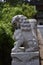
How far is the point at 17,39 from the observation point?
3395 mm

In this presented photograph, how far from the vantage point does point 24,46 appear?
346cm

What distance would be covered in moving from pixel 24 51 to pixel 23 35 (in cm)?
20

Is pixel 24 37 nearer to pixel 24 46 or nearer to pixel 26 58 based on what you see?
pixel 24 46

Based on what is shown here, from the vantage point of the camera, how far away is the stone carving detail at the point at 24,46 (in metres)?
3.30

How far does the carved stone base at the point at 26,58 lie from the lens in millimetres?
3281

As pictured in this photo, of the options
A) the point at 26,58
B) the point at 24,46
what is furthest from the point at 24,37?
the point at 26,58

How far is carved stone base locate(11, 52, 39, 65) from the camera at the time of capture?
3281mm

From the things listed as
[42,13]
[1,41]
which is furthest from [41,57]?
[42,13]

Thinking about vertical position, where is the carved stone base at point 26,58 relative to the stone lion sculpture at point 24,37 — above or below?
below

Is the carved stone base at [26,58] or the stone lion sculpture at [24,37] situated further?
the stone lion sculpture at [24,37]

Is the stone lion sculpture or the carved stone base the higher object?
the stone lion sculpture

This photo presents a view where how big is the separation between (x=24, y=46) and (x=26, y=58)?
0.22 meters

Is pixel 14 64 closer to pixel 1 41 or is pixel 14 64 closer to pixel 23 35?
pixel 23 35

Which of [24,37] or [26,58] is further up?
[24,37]
